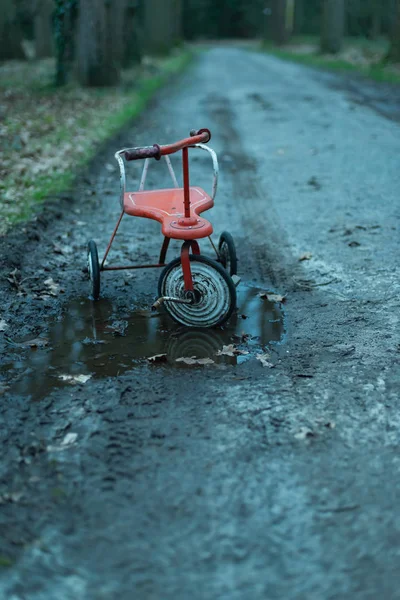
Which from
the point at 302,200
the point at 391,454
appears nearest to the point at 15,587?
the point at 391,454

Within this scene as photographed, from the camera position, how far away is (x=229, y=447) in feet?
10.4

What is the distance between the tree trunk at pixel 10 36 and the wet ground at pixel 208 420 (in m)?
19.7

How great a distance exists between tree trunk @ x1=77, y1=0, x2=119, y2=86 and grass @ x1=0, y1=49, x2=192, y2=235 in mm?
382

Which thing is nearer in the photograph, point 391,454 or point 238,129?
point 391,454

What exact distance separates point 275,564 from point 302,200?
574 cm

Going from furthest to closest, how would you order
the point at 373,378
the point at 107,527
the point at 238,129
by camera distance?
the point at 238,129
the point at 373,378
the point at 107,527

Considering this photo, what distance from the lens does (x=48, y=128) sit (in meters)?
11.9

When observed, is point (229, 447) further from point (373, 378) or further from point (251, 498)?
point (373, 378)

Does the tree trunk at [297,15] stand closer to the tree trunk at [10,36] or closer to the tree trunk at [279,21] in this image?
the tree trunk at [279,21]

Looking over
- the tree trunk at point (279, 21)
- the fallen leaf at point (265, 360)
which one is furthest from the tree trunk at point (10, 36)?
the tree trunk at point (279, 21)

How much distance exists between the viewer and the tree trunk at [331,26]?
1211 inches

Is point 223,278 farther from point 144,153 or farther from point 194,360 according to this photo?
point 144,153

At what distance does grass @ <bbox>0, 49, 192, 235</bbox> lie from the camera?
7.90 meters

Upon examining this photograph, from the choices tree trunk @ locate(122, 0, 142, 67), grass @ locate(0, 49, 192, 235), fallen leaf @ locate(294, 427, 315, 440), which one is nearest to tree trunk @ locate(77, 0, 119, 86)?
grass @ locate(0, 49, 192, 235)
